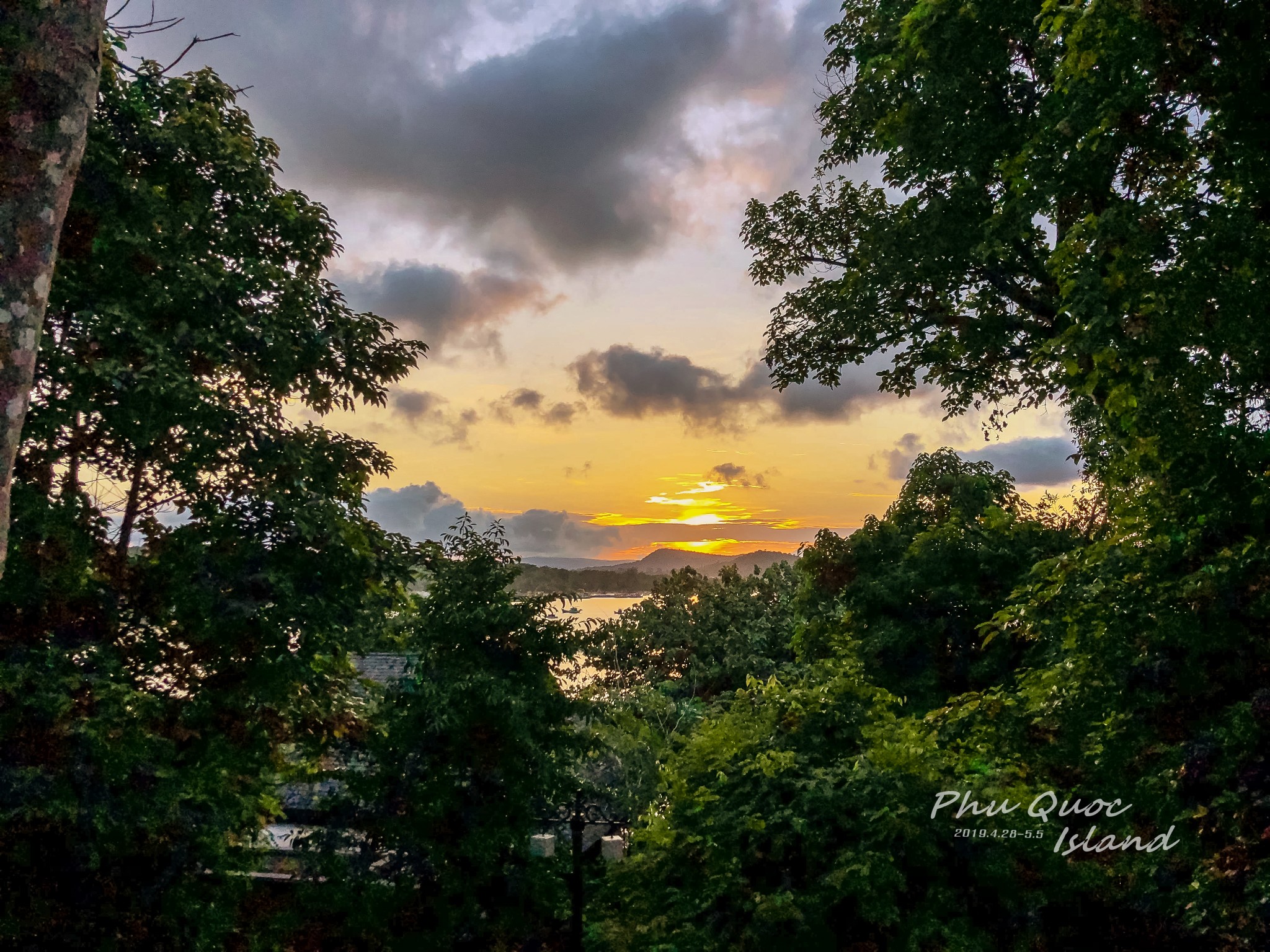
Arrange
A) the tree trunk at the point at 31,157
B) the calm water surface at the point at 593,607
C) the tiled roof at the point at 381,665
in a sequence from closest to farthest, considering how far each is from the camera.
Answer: the tree trunk at the point at 31,157 → the calm water surface at the point at 593,607 → the tiled roof at the point at 381,665

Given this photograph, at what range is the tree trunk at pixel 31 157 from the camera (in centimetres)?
262

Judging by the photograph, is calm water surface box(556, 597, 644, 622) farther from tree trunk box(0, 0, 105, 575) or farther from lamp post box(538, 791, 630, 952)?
tree trunk box(0, 0, 105, 575)

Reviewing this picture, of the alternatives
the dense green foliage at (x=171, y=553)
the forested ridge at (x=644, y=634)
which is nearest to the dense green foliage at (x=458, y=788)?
the forested ridge at (x=644, y=634)

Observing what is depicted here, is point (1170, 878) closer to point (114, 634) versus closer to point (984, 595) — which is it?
point (984, 595)

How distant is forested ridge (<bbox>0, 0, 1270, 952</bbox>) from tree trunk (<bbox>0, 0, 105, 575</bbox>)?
20.8 ft

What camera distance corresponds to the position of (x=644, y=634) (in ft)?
40.7

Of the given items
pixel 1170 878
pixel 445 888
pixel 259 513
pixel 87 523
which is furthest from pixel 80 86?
pixel 1170 878

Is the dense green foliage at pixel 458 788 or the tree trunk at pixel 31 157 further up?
the tree trunk at pixel 31 157

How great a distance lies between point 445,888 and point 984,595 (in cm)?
1332

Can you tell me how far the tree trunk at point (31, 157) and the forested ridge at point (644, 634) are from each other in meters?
6.34

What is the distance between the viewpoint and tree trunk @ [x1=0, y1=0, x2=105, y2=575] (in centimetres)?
262

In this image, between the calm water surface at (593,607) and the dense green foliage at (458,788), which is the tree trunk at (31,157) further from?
the calm water surface at (593,607)

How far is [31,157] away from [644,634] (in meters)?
10.8

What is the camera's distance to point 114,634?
29.9 feet
